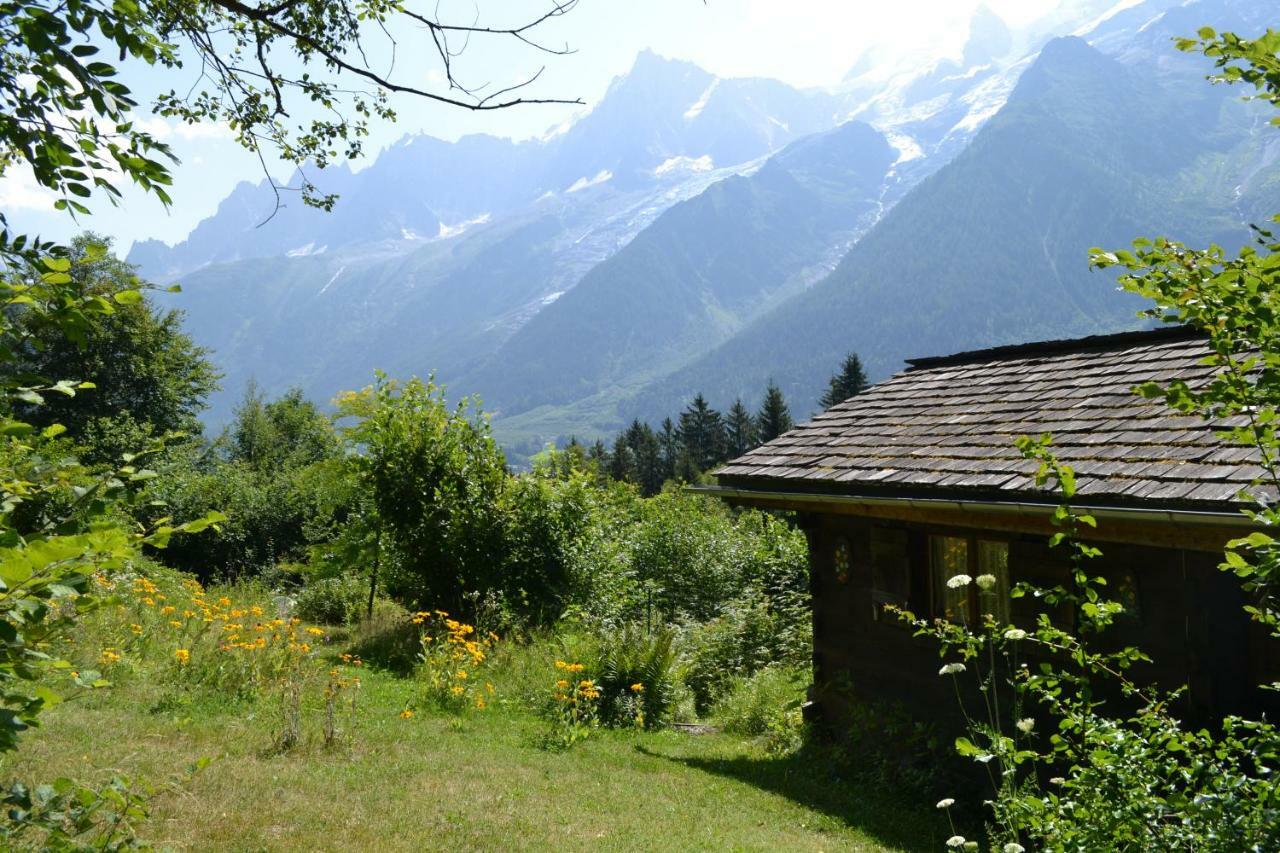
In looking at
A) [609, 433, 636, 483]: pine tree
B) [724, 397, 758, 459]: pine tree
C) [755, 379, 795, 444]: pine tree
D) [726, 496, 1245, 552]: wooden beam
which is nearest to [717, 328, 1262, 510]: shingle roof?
[726, 496, 1245, 552]: wooden beam

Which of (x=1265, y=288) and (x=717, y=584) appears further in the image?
(x=717, y=584)

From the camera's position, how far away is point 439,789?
6.73 m

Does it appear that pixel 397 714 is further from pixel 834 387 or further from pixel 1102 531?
pixel 834 387

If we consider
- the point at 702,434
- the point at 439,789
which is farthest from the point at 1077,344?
the point at 702,434

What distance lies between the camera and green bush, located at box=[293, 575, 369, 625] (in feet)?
53.8

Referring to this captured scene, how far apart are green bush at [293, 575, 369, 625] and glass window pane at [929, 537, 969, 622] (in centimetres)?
1122

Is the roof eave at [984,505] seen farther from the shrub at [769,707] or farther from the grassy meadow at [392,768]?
the shrub at [769,707]

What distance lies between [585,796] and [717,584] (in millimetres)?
10294

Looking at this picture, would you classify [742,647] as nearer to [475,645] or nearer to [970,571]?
[475,645]

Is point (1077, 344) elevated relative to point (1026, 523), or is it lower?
elevated

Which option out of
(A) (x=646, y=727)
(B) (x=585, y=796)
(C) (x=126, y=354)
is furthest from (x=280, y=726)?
(C) (x=126, y=354)

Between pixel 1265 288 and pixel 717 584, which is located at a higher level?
pixel 1265 288

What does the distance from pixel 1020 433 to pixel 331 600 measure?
1321cm

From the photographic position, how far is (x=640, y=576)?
18000 millimetres
